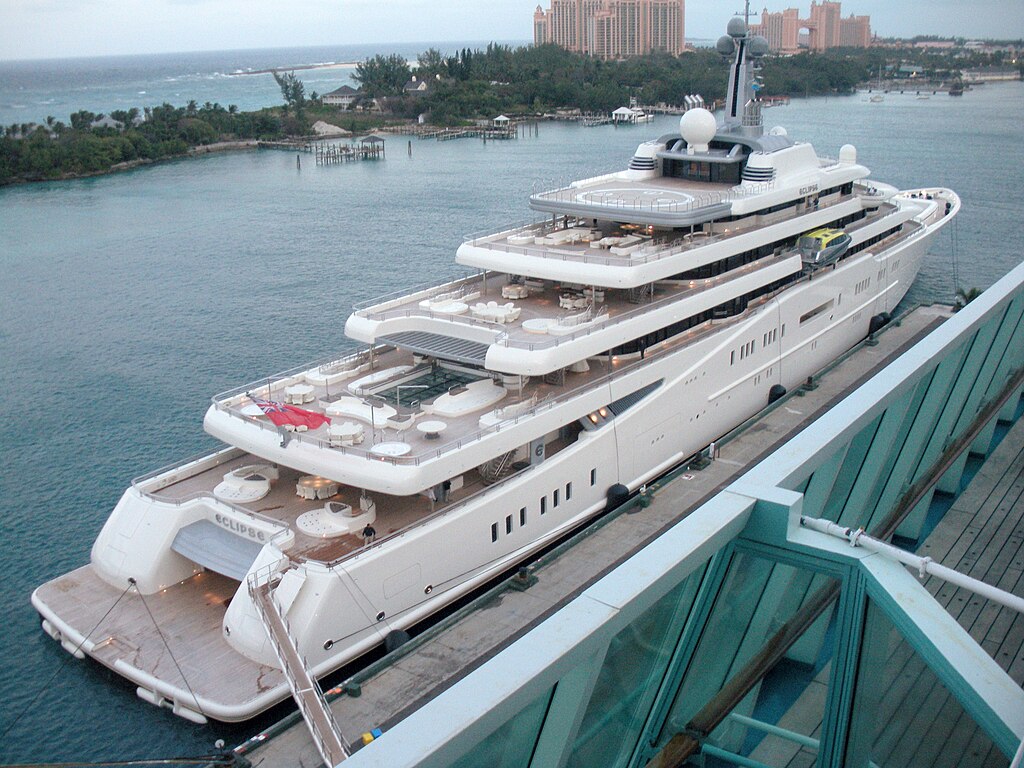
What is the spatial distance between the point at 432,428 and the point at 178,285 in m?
28.6

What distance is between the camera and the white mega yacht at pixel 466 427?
14852mm

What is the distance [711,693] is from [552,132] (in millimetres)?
101509

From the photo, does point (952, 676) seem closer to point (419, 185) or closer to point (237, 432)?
point (237, 432)

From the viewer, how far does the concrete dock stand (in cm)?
1254

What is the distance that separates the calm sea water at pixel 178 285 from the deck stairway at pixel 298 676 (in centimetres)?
171

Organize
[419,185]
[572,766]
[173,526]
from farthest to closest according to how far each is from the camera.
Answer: [419,185]
[173,526]
[572,766]

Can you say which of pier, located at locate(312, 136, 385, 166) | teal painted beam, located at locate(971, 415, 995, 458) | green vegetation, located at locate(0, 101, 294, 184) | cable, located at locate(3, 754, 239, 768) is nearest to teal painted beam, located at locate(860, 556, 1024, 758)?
teal painted beam, located at locate(971, 415, 995, 458)

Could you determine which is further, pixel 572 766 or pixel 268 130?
pixel 268 130

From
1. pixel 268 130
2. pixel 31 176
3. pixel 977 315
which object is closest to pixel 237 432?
pixel 977 315

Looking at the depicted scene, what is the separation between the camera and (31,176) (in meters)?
75.2

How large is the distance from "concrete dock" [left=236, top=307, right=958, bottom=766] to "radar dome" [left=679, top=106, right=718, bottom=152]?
8.67 meters

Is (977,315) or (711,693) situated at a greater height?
(977,315)

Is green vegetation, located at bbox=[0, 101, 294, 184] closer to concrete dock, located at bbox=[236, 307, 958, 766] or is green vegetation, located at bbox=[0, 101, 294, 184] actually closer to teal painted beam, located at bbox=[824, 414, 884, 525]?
concrete dock, located at bbox=[236, 307, 958, 766]

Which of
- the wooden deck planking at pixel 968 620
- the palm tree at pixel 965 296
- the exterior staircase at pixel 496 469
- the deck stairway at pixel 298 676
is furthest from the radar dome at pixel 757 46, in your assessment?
the deck stairway at pixel 298 676
